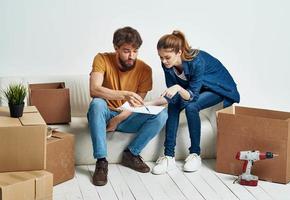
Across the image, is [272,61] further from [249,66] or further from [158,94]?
[158,94]

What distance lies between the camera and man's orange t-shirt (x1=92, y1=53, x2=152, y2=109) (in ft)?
11.2

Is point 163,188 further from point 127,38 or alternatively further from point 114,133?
point 127,38

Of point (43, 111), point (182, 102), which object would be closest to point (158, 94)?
point (182, 102)

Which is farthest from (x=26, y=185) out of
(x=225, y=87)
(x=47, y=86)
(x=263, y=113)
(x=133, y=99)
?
(x=263, y=113)

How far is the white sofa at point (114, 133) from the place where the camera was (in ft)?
11.3

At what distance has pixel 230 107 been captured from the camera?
355cm

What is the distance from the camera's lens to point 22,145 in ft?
8.89

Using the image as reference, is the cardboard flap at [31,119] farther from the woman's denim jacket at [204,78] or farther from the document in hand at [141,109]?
the woman's denim jacket at [204,78]

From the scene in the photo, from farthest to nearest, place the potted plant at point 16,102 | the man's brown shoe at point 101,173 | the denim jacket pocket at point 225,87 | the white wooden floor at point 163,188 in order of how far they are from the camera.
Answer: the denim jacket pocket at point 225,87 < the man's brown shoe at point 101,173 < the white wooden floor at point 163,188 < the potted plant at point 16,102

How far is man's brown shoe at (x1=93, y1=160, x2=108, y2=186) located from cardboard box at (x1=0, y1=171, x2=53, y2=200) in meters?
0.51

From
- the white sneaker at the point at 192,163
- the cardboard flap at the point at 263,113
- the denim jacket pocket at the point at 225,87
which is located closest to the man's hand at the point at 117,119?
the white sneaker at the point at 192,163

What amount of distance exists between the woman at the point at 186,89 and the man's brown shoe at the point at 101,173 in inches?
13.2

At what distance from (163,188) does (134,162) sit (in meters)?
0.37

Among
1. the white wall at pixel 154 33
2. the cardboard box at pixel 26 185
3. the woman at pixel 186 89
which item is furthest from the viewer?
the white wall at pixel 154 33
